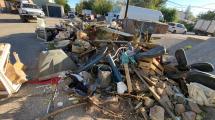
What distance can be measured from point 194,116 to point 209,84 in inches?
37.6

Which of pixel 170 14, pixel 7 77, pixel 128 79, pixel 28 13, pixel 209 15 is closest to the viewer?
pixel 7 77

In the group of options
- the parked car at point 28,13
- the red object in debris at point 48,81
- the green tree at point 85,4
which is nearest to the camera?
the red object in debris at point 48,81

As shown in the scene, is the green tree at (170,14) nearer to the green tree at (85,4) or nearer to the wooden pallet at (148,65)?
the green tree at (85,4)

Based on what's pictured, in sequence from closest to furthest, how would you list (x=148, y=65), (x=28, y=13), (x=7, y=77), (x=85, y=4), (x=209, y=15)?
(x=7, y=77), (x=148, y=65), (x=28, y=13), (x=209, y=15), (x=85, y=4)

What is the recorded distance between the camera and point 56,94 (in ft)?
16.9

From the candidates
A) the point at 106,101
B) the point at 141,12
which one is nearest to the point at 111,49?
the point at 106,101

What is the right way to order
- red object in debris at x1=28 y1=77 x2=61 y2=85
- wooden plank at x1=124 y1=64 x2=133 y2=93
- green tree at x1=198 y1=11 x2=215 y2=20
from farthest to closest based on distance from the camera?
green tree at x1=198 y1=11 x2=215 y2=20 < red object in debris at x1=28 y1=77 x2=61 y2=85 < wooden plank at x1=124 y1=64 x2=133 y2=93

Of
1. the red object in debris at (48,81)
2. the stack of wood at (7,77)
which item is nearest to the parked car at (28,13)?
the stack of wood at (7,77)

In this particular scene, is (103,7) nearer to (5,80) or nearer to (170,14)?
(170,14)

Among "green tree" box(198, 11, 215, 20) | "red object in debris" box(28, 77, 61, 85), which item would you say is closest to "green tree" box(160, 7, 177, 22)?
"green tree" box(198, 11, 215, 20)

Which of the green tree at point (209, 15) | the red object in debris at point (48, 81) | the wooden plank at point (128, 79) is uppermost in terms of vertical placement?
the green tree at point (209, 15)

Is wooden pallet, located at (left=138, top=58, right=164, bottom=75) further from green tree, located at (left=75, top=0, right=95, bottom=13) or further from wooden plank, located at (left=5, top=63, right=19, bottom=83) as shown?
green tree, located at (left=75, top=0, right=95, bottom=13)

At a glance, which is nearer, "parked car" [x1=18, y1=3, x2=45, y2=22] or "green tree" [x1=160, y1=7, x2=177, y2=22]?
"parked car" [x1=18, y1=3, x2=45, y2=22]

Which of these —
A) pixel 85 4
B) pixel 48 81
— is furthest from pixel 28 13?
pixel 85 4
